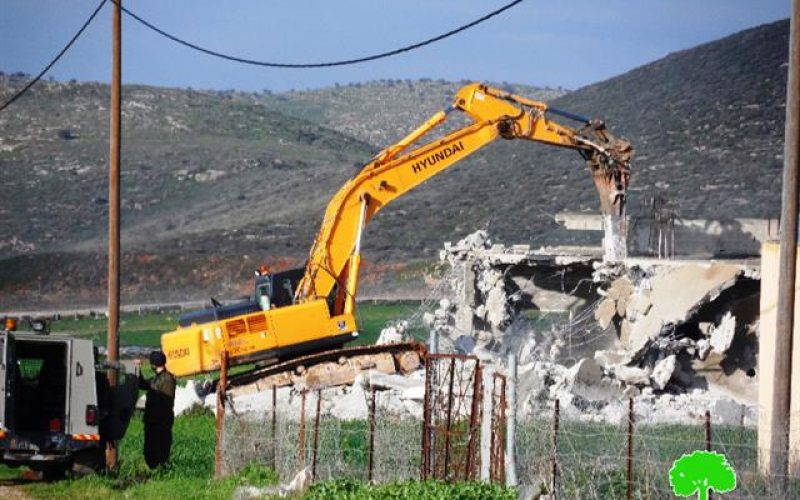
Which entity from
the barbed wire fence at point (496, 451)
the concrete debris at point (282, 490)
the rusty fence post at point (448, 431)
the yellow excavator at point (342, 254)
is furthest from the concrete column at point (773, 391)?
the yellow excavator at point (342, 254)

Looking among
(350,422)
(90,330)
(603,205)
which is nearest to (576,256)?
(603,205)

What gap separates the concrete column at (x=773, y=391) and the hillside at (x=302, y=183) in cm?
3271

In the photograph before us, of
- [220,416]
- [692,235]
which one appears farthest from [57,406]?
[692,235]

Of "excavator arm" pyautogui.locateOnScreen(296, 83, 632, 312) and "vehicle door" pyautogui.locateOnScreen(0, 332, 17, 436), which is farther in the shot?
"excavator arm" pyautogui.locateOnScreen(296, 83, 632, 312)

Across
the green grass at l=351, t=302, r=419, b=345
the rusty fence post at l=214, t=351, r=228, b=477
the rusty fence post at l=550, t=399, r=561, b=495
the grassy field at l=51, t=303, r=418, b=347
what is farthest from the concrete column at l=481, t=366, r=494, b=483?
the grassy field at l=51, t=303, r=418, b=347

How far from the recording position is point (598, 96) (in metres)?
94.3

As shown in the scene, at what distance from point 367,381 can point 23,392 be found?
29.0 feet

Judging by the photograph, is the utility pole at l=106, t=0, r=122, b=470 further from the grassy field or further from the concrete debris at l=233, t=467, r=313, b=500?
the grassy field

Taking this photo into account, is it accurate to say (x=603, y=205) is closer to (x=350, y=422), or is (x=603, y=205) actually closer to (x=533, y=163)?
(x=350, y=422)

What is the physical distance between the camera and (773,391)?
16.7 metres

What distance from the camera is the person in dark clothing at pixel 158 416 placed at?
19.5m

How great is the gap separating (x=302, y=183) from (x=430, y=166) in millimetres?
71837

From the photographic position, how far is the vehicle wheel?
62.8ft

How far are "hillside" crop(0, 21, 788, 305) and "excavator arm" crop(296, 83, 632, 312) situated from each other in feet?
66.7
